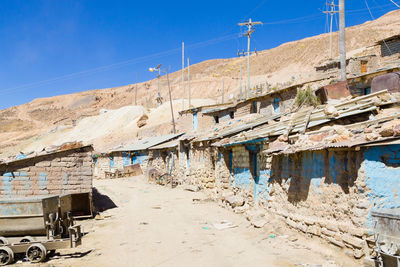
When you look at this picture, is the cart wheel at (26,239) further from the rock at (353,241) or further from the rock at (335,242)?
the rock at (353,241)

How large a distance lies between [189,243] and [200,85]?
70.0 m

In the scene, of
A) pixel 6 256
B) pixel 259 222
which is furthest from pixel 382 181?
pixel 6 256

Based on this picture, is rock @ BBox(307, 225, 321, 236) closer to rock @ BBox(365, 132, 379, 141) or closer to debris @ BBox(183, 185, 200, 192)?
rock @ BBox(365, 132, 379, 141)

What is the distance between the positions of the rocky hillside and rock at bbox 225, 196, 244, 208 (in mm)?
40596

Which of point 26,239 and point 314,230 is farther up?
point 26,239

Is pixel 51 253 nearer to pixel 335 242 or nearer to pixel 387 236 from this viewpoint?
pixel 335 242

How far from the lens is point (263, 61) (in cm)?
8388

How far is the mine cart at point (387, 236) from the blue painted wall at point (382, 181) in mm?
894

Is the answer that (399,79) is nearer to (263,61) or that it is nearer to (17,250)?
(17,250)

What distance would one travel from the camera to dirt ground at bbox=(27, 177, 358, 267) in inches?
311

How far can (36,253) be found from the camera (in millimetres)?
8102

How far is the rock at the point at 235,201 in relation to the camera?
13.1 meters

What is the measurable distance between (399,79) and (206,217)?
27.6 feet

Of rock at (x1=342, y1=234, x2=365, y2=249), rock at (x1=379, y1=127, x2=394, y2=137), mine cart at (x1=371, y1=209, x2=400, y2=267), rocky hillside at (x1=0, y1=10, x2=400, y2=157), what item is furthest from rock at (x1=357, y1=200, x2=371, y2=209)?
rocky hillside at (x1=0, y1=10, x2=400, y2=157)
